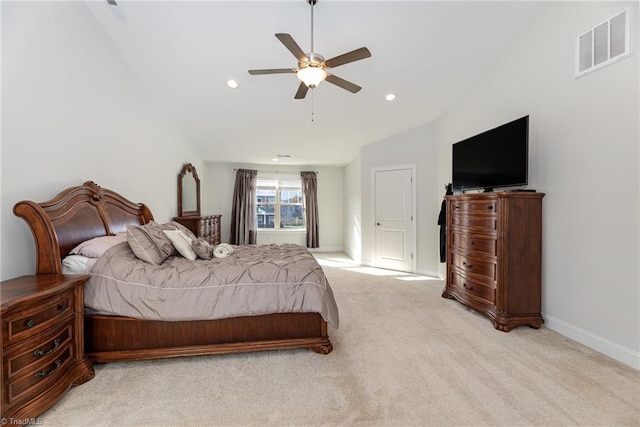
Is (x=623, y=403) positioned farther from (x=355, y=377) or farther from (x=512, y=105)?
(x=512, y=105)

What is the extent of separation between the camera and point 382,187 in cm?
538

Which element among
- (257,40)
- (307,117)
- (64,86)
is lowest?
(64,86)

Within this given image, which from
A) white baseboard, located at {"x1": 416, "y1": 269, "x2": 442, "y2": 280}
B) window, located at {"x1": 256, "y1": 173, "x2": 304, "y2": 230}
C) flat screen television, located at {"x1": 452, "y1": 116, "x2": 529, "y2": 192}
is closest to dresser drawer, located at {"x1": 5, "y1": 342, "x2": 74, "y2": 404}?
flat screen television, located at {"x1": 452, "y1": 116, "x2": 529, "y2": 192}

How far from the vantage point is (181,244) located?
265 centimetres

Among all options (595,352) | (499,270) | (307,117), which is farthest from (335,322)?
(307,117)

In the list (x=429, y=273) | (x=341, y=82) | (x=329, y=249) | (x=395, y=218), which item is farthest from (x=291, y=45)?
(x=329, y=249)

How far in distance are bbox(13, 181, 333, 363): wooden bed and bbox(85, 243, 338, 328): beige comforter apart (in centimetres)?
12

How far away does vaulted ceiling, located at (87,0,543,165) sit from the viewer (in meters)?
2.67

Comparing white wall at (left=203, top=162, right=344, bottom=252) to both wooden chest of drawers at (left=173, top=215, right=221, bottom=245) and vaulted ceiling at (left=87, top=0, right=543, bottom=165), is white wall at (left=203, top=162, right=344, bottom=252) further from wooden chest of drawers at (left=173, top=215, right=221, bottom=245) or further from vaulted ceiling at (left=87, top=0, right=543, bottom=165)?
vaulted ceiling at (left=87, top=0, right=543, bottom=165)

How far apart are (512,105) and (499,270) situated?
6.14 ft

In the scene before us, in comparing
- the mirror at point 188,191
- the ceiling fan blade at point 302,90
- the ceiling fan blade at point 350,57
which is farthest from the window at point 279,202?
the ceiling fan blade at point 350,57

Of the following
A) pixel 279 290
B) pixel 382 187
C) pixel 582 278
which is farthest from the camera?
pixel 382 187

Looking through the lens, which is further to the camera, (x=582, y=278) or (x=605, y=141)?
(x=582, y=278)

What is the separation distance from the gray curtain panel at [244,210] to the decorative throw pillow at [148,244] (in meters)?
4.39
